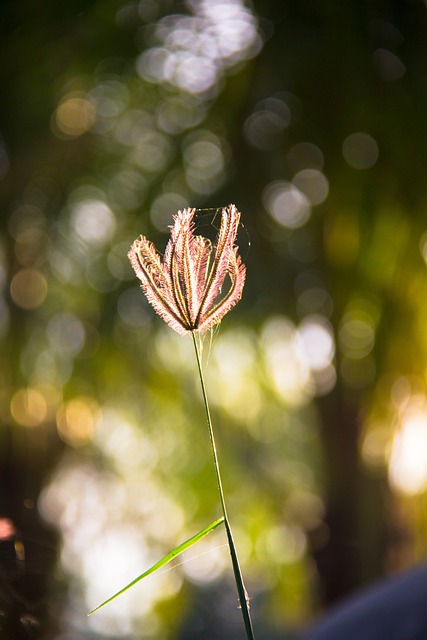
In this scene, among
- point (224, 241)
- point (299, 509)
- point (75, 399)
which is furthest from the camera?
point (299, 509)

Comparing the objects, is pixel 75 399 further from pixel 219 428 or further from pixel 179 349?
pixel 219 428

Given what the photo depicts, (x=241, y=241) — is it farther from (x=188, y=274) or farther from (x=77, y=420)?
(x=188, y=274)

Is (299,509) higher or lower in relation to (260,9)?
lower

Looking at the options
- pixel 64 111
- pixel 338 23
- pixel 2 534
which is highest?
pixel 64 111

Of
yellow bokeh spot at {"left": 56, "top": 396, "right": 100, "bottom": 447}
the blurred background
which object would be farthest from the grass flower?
yellow bokeh spot at {"left": 56, "top": 396, "right": 100, "bottom": 447}

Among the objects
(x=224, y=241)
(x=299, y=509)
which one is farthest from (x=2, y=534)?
(x=299, y=509)

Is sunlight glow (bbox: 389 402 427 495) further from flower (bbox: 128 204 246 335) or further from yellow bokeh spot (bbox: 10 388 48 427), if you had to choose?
flower (bbox: 128 204 246 335)

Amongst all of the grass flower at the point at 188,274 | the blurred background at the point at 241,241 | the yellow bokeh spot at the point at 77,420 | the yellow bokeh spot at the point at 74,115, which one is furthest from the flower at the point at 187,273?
the yellow bokeh spot at the point at 77,420

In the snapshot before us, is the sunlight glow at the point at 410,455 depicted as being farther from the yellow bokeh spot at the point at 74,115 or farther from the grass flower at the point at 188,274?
the grass flower at the point at 188,274

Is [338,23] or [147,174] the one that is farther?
[147,174]
